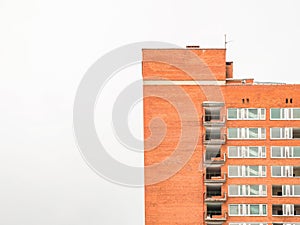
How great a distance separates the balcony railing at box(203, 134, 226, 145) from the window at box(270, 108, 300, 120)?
5.50m

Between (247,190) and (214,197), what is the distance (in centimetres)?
347

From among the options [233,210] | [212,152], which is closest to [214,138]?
[212,152]

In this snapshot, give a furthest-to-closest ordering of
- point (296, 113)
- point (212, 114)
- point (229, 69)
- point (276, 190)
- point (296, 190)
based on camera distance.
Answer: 1. point (229, 69)
2. point (212, 114)
3. point (296, 113)
4. point (276, 190)
5. point (296, 190)

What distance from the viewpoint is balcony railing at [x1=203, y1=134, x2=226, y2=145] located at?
60781 mm

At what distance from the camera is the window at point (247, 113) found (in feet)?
200

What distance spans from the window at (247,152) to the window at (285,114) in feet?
11.6

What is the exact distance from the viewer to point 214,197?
199ft

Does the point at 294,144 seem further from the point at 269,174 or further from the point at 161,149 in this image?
the point at 161,149

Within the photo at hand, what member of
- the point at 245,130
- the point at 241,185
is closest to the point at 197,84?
Result: the point at 245,130

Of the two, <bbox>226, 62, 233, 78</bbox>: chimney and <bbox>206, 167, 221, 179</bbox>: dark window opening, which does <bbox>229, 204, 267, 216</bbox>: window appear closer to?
<bbox>206, 167, 221, 179</bbox>: dark window opening

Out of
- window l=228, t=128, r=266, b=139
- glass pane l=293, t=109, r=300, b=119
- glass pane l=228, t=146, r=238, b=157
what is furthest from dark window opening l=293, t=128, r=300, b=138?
glass pane l=228, t=146, r=238, b=157

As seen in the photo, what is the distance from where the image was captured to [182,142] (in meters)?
61.3

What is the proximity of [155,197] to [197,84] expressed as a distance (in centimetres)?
1252

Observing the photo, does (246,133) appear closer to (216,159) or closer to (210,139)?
(210,139)
